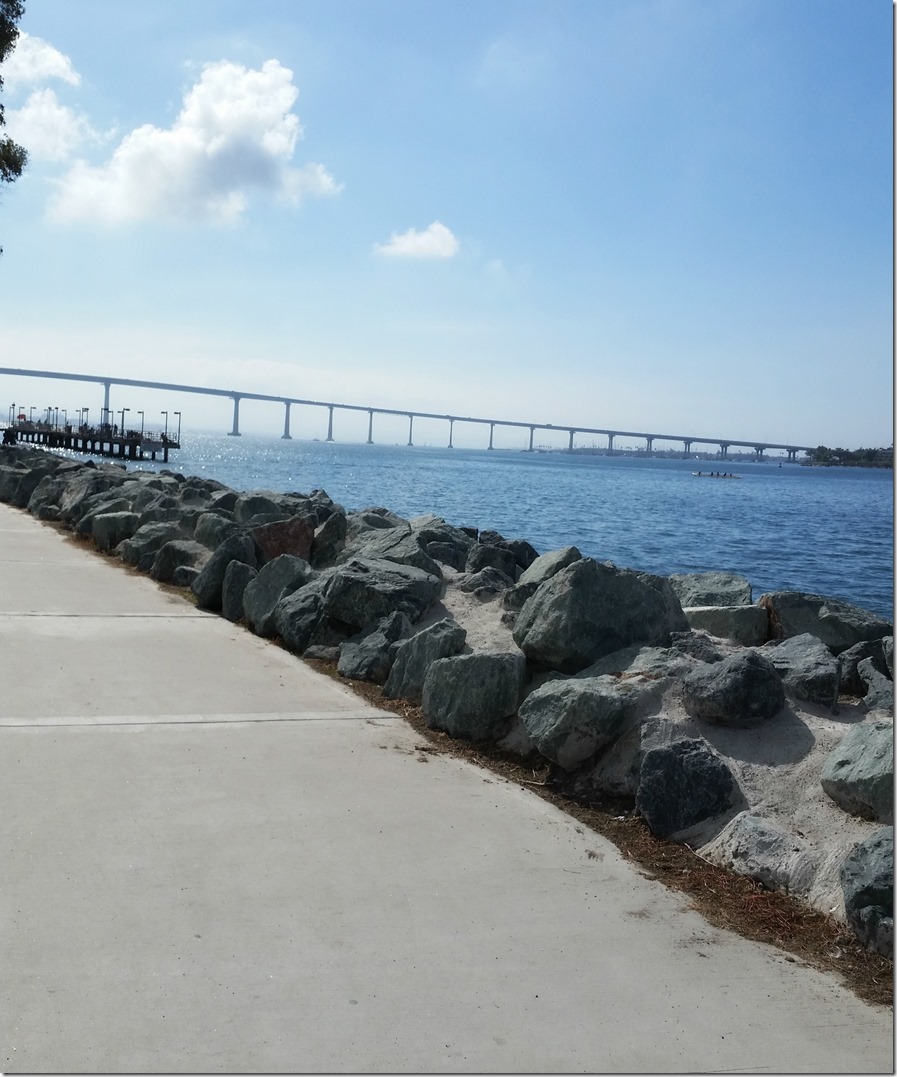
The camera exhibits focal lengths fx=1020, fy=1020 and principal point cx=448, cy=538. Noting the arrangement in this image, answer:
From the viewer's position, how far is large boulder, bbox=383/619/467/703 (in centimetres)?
591

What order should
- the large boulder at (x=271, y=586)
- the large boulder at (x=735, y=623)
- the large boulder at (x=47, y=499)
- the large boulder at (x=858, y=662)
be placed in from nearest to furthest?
the large boulder at (x=858, y=662) → the large boulder at (x=735, y=623) → the large boulder at (x=271, y=586) → the large boulder at (x=47, y=499)

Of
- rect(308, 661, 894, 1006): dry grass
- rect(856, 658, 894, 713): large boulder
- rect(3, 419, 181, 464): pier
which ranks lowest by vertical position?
rect(308, 661, 894, 1006): dry grass

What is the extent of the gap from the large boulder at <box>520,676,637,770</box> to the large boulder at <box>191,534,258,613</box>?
4.37 metres

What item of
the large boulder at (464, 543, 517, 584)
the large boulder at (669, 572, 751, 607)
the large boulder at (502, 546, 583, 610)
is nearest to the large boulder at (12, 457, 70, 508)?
the large boulder at (464, 543, 517, 584)

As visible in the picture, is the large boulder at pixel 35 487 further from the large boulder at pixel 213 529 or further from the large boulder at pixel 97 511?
the large boulder at pixel 213 529

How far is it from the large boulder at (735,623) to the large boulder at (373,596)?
1.85 meters

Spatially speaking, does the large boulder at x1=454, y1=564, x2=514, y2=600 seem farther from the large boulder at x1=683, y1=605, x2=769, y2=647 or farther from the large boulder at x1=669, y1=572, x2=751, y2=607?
the large boulder at x1=669, y1=572, x2=751, y2=607

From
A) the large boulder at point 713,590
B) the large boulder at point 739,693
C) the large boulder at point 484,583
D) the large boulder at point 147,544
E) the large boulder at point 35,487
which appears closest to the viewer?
the large boulder at point 739,693

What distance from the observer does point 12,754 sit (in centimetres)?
457

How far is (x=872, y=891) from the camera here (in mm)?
3234

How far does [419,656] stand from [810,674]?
2.20m

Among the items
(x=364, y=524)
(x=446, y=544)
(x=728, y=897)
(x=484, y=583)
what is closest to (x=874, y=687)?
(x=728, y=897)

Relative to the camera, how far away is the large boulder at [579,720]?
4703 mm

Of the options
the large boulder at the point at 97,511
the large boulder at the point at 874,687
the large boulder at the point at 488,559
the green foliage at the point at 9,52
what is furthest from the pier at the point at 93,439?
the large boulder at the point at 874,687
